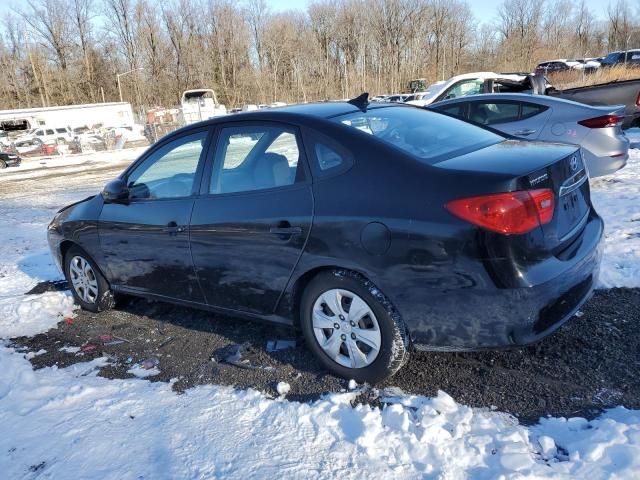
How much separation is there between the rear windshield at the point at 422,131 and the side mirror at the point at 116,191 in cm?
199

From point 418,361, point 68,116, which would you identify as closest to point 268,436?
point 418,361

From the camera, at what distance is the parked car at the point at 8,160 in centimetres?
2480

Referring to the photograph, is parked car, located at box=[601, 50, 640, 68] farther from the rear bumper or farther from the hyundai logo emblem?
the rear bumper

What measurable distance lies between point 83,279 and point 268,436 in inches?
116

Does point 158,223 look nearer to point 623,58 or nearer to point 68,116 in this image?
point 68,116

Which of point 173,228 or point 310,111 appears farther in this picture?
point 173,228

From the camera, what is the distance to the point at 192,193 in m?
3.79

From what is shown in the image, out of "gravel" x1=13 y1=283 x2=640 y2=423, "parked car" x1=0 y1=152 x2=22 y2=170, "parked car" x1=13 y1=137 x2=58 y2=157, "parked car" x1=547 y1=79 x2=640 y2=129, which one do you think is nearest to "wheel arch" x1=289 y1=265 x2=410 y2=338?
"gravel" x1=13 y1=283 x2=640 y2=423

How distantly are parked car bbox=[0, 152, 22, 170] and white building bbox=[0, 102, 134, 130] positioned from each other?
1169 cm

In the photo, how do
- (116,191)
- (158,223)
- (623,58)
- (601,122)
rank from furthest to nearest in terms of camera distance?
(623,58) < (601,122) < (116,191) < (158,223)

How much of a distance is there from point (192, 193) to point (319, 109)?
109cm

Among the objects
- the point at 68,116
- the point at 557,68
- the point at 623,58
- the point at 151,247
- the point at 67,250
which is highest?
the point at 623,58

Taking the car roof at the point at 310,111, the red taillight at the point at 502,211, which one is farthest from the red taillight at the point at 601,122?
the red taillight at the point at 502,211

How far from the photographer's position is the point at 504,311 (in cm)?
261
